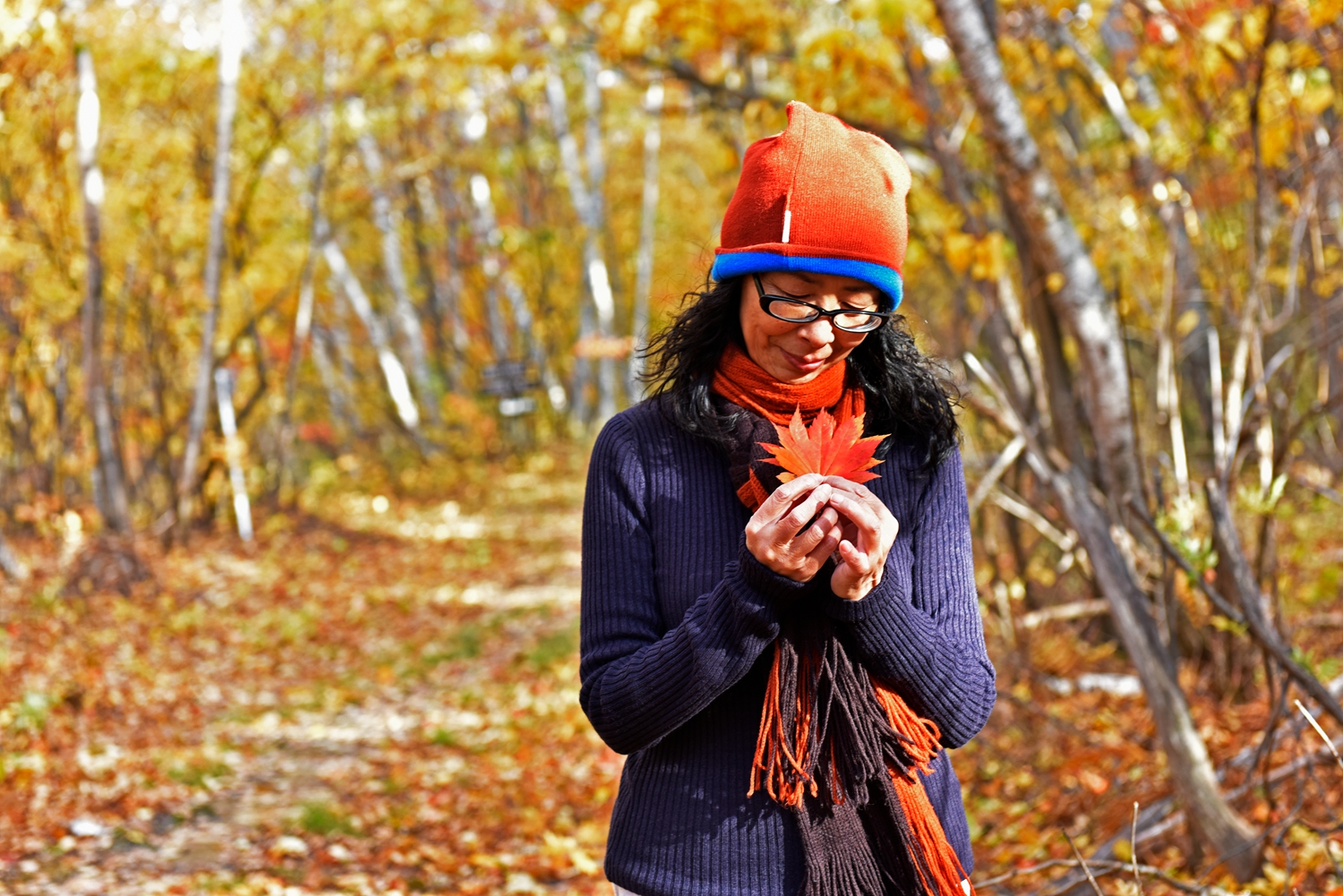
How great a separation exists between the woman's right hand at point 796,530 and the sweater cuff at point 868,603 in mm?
96

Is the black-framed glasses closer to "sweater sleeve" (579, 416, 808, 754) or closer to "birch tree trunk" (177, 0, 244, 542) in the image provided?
"sweater sleeve" (579, 416, 808, 754)

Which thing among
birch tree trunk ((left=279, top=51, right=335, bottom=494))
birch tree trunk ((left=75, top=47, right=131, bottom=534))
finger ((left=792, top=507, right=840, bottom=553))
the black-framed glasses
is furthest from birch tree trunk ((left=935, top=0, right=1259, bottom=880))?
birch tree trunk ((left=279, top=51, right=335, bottom=494))

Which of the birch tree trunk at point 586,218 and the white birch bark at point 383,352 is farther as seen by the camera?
the white birch bark at point 383,352

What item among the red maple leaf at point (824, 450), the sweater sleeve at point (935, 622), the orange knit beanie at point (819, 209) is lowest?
the sweater sleeve at point (935, 622)

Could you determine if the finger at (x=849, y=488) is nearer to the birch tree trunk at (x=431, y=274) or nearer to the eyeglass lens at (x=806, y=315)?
the eyeglass lens at (x=806, y=315)

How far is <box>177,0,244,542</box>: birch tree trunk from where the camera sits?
11938mm

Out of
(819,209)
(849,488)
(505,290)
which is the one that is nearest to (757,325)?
(819,209)

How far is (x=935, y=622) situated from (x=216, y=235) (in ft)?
40.0

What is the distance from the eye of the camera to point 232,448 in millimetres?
13977

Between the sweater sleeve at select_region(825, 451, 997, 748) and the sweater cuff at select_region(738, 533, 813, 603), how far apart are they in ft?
0.31

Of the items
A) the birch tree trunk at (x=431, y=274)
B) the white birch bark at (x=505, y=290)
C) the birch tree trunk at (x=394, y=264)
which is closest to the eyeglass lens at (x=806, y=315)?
the birch tree trunk at (x=394, y=264)

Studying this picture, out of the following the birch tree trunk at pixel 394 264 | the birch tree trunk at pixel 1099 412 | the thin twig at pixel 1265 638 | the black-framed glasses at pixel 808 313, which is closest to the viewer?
Answer: the black-framed glasses at pixel 808 313

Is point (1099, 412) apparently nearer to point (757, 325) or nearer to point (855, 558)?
point (757, 325)

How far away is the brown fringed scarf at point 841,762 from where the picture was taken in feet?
5.68
